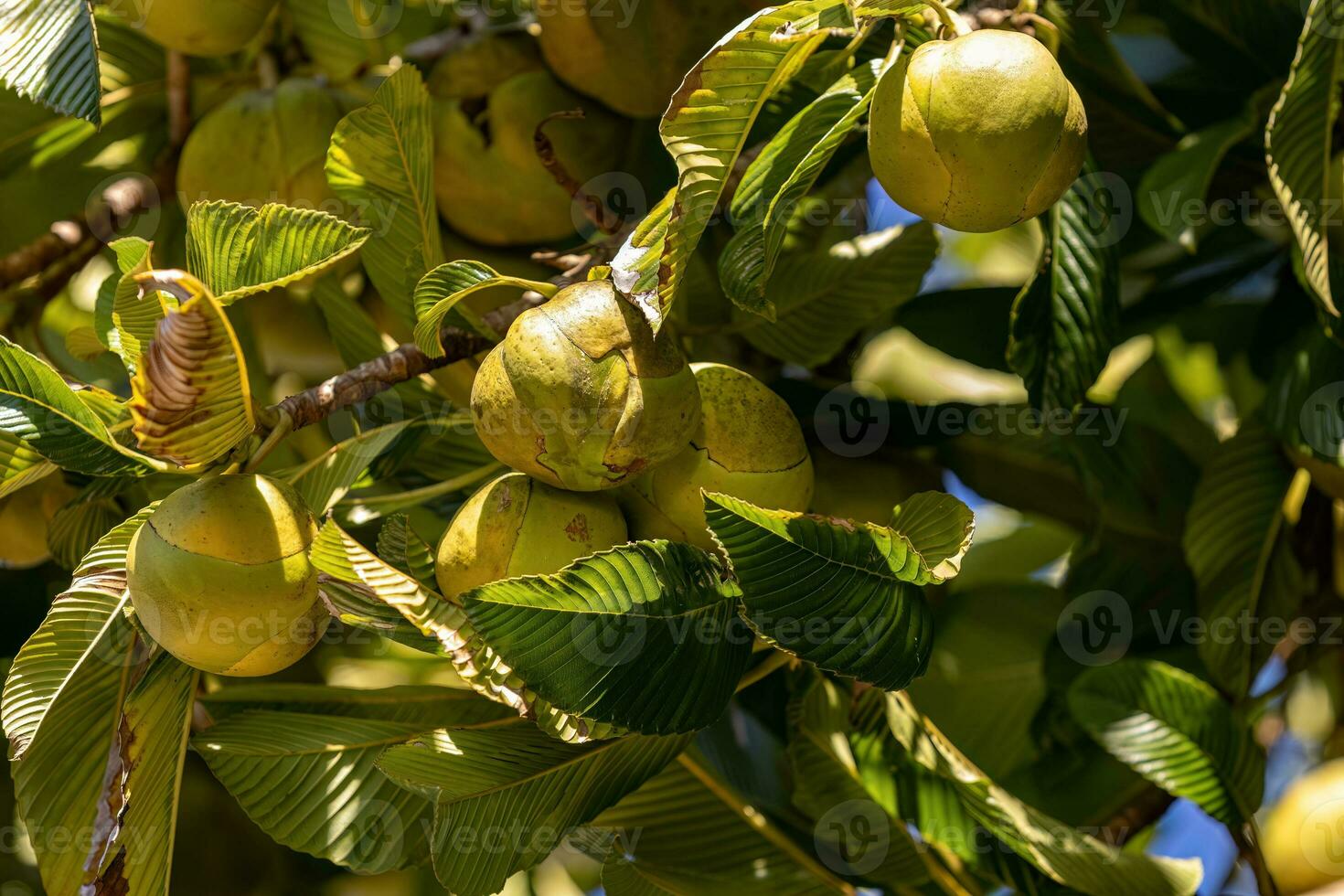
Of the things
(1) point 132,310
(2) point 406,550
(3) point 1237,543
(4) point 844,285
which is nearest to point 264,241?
(1) point 132,310

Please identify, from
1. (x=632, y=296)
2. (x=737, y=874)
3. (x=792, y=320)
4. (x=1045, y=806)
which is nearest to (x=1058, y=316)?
(x=792, y=320)

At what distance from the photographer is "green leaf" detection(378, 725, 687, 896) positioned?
0.91 meters

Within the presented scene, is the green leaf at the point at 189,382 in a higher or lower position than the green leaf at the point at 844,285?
higher

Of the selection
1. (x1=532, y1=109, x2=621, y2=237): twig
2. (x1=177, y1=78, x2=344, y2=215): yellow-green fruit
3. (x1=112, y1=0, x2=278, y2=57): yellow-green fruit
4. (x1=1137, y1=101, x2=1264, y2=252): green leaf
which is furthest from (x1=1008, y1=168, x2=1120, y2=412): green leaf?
(x1=112, y1=0, x2=278, y2=57): yellow-green fruit

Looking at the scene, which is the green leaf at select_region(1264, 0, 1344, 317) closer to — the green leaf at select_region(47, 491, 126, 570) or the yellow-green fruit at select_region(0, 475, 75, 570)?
the green leaf at select_region(47, 491, 126, 570)

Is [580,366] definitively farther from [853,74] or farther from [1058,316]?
[1058,316]

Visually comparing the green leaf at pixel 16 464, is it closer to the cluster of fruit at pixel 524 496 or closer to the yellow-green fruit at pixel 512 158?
the cluster of fruit at pixel 524 496

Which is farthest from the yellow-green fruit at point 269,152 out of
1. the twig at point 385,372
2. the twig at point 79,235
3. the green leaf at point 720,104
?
the green leaf at point 720,104

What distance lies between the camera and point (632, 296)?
2.76 ft

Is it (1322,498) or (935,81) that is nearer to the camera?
(935,81)

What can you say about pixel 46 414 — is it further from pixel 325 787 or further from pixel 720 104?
pixel 720 104

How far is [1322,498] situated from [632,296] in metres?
1.03

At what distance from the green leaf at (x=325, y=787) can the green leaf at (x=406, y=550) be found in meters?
0.15

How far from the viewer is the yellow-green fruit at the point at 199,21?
1242mm
